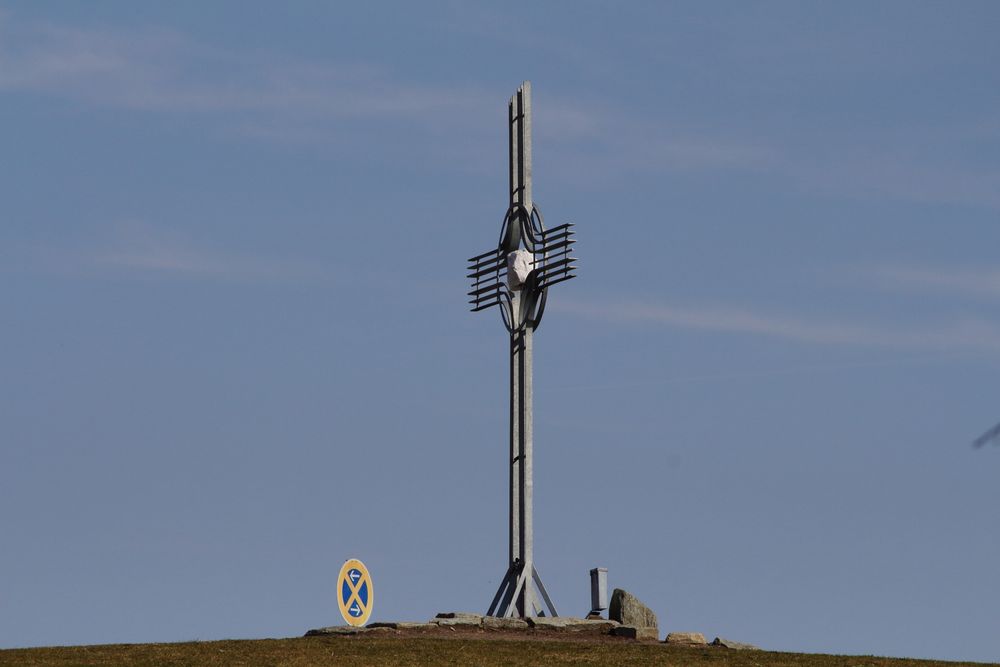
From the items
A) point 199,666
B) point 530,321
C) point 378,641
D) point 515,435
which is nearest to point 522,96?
point 530,321

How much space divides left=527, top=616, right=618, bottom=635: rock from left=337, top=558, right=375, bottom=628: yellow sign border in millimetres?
4316

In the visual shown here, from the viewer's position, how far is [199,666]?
28750mm

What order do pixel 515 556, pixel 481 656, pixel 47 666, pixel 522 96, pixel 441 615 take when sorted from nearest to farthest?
1. pixel 47 666
2. pixel 481 656
3. pixel 441 615
4. pixel 515 556
5. pixel 522 96

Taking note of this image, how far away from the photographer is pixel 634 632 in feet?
114

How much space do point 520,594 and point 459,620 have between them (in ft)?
8.17

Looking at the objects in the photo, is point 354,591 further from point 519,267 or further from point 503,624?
point 519,267

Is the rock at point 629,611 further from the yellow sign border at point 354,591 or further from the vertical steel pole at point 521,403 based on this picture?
the yellow sign border at point 354,591

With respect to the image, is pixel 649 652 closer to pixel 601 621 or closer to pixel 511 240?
pixel 601 621

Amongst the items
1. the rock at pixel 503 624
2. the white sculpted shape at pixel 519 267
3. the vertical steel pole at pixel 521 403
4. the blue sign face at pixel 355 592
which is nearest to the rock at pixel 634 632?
the rock at pixel 503 624

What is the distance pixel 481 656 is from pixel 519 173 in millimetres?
13809

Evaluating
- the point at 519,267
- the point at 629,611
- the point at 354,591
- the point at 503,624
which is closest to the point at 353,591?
the point at 354,591

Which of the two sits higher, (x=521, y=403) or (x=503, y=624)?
(x=521, y=403)

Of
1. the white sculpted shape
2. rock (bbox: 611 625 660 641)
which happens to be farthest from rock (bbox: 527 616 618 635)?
the white sculpted shape

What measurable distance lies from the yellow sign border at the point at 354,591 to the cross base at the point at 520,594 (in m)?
4.46
